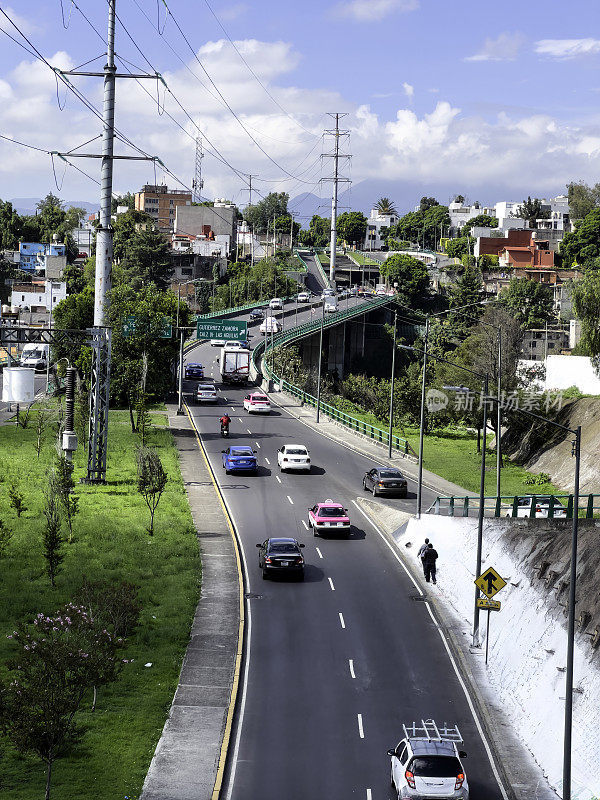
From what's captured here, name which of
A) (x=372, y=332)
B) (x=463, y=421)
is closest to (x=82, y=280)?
(x=372, y=332)

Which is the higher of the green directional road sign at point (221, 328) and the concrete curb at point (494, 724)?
the green directional road sign at point (221, 328)

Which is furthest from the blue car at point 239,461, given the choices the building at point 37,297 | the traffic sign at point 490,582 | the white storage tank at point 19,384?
the building at point 37,297

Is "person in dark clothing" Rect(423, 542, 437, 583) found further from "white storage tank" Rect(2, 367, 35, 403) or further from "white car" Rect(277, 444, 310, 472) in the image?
"white car" Rect(277, 444, 310, 472)

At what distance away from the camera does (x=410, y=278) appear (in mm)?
194500

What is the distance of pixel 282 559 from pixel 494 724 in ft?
43.6

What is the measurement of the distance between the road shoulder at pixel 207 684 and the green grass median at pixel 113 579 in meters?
0.36

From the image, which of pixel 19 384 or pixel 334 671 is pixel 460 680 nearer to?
pixel 334 671

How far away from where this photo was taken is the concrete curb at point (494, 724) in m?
23.4

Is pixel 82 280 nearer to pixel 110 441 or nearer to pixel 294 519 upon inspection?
pixel 110 441

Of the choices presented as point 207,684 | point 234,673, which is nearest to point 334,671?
point 234,673

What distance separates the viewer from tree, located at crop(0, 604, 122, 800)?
2103cm

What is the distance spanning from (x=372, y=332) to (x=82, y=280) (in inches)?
1855

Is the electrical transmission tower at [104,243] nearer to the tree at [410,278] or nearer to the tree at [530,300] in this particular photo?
the tree at [530,300]

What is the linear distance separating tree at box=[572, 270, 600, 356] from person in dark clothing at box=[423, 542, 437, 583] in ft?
119
